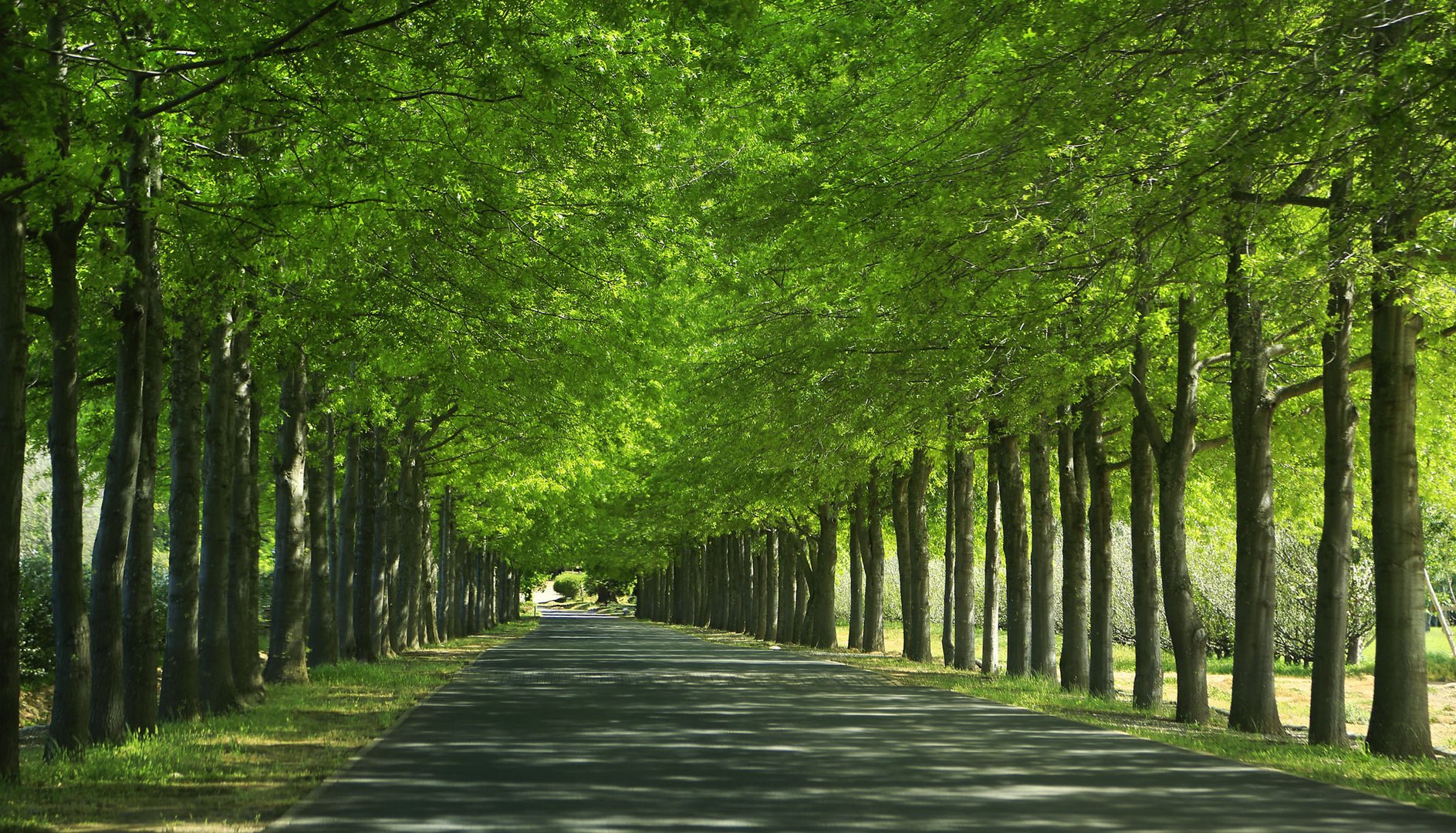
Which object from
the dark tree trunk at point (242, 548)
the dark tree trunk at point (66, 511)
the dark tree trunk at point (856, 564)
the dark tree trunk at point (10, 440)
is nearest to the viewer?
the dark tree trunk at point (10, 440)

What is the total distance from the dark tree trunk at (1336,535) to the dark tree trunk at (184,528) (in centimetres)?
1164

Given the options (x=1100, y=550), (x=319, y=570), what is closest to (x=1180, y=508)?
(x=1100, y=550)

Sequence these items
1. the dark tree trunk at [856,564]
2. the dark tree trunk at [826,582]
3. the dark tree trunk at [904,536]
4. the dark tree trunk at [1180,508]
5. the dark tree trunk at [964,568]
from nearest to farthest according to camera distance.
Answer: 1. the dark tree trunk at [1180,508]
2. the dark tree trunk at [964,568]
3. the dark tree trunk at [904,536]
4. the dark tree trunk at [856,564]
5. the dark tree trunk at [826,582]

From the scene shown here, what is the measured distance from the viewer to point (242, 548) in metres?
17.6

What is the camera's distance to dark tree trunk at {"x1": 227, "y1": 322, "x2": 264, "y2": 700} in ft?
56.8

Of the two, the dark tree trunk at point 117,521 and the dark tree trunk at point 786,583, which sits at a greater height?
the dark tree trunk at point 117,521

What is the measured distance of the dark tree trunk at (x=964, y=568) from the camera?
2795 centimetres

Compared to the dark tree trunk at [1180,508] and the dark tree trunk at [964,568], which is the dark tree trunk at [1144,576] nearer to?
the dark tree trunk at [1180,508]

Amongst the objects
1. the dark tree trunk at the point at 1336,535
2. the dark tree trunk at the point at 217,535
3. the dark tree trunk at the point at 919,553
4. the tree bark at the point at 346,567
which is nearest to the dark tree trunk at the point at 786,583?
the dark tree trunk at the point at 919,553

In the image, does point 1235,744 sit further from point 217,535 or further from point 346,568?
point 346,568

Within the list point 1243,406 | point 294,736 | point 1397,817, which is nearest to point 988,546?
point 1243,406

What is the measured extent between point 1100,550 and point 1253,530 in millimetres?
5775

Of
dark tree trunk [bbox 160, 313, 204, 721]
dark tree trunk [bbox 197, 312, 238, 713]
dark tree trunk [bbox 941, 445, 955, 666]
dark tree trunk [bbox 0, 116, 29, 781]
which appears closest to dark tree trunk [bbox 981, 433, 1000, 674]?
dark tree trunk [bbox 941, 445, 955, 666]

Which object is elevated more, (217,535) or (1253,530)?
(1253,530)
